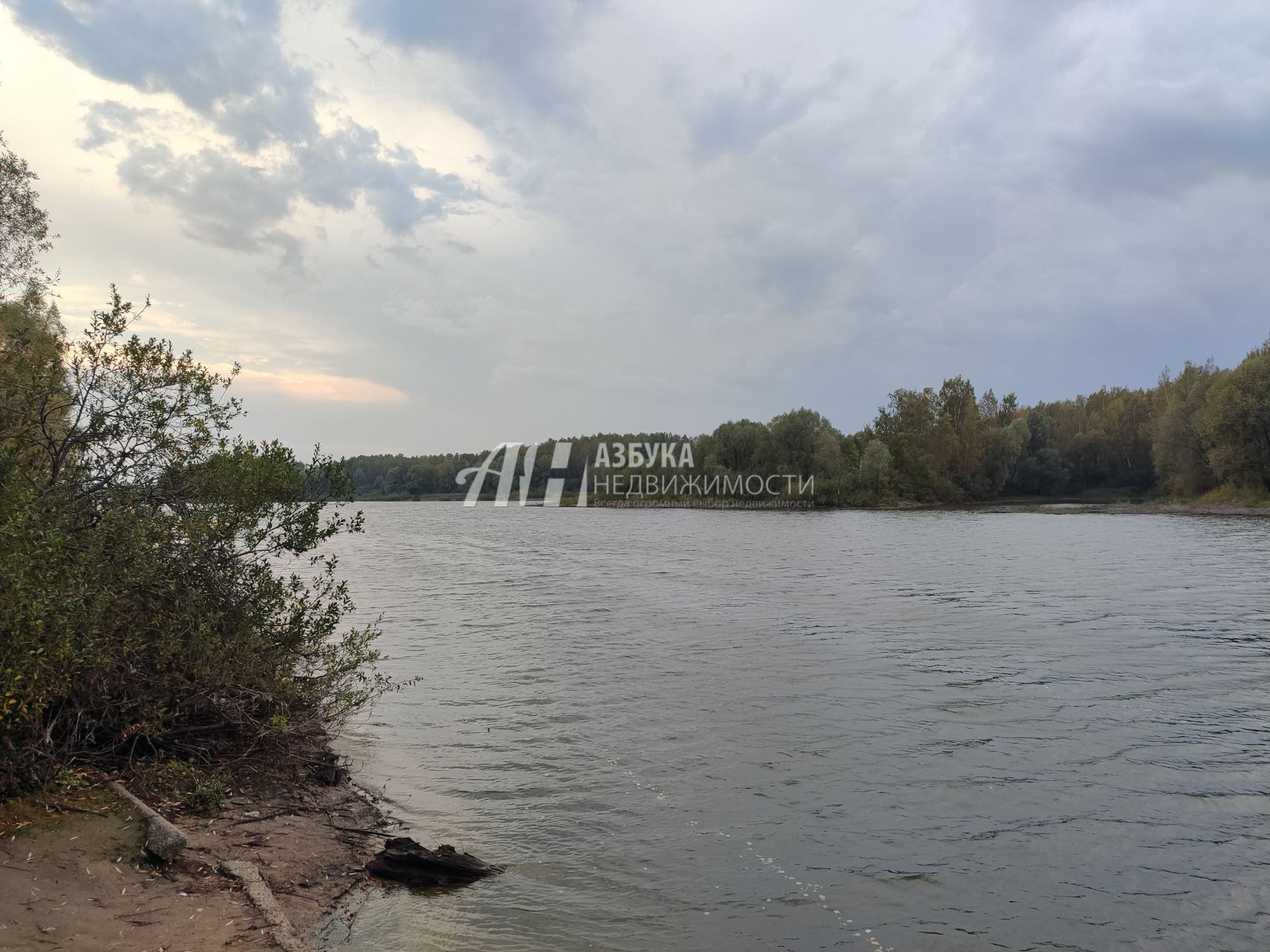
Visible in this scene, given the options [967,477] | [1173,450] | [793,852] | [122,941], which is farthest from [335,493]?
[967,477]

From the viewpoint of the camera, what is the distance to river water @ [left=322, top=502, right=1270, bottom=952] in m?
8.51

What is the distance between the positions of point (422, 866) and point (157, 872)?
2.64 m

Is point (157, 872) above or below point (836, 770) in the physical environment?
above

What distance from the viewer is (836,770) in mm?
12969

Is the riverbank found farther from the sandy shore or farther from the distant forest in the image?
the distant forest

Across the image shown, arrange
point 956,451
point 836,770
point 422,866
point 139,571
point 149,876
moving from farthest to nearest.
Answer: point 956,451
point 836,770
point 139,571
point 422,866
point 149,876

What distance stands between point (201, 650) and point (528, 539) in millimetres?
62808

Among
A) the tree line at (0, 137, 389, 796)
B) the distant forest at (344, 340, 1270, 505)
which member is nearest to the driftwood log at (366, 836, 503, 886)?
the tree line at (0, 137, 389, 796)

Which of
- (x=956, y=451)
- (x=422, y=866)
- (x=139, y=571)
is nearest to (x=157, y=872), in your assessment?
(x=422, y=866)

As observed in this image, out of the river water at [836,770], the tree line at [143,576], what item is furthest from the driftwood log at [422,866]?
the tree line at [143,576]

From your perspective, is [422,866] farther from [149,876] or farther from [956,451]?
[956,451]

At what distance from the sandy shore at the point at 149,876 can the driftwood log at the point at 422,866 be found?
0.91 ft

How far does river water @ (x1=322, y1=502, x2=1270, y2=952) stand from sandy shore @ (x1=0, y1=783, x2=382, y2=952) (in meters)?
0.91

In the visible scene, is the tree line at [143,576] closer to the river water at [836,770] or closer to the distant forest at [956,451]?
the river water at [836,770]
